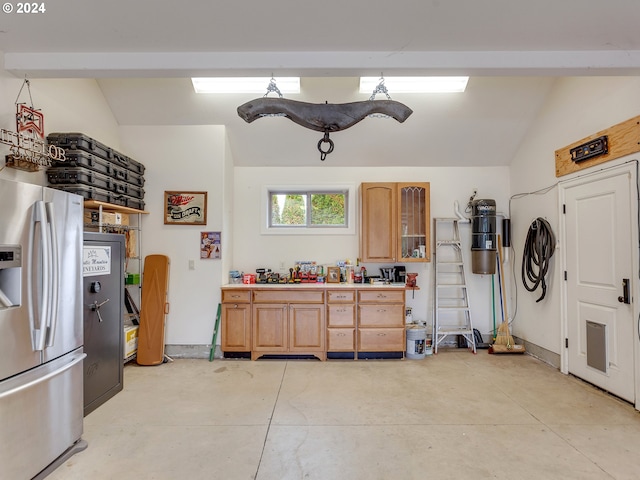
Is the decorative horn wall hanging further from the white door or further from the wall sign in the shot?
the white door

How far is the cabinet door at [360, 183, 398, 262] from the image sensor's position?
4.57m

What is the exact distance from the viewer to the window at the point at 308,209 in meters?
5.04

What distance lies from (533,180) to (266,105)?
3796 millimetres

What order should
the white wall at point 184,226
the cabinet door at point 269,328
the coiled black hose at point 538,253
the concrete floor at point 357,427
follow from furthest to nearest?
1. the white wall at point 184,226
2. the cabinet door at point 269,328
3. the coiled black hose at point 538,253
4. the concrete floor at point 357,427

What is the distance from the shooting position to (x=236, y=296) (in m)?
4.25

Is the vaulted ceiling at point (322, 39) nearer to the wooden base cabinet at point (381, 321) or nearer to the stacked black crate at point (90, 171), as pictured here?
the stacked black crate at point (90, 171)

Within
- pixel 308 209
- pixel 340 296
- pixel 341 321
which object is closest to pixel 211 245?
pixel 308 209

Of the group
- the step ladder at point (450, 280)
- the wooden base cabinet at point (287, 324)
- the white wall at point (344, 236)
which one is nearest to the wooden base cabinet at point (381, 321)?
the wooden base cabinet at point (287, 324)

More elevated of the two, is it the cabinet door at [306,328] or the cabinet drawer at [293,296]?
the cabinet drawer at [293,296]

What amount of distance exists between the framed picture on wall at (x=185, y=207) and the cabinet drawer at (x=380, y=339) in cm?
261

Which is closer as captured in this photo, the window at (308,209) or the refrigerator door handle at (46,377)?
the refrigerator door handle at (46,377)

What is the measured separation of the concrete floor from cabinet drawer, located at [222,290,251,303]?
863mm

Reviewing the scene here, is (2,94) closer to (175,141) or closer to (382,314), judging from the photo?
(175,141)

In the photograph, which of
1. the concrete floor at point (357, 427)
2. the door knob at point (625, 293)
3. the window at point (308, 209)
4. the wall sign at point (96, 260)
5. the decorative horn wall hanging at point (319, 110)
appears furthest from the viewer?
the window at point (308, 209)
